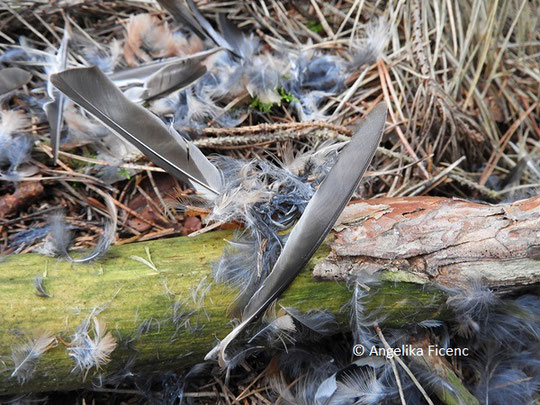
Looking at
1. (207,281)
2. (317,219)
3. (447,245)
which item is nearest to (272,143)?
(317,219)

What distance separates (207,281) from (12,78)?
1378 mm

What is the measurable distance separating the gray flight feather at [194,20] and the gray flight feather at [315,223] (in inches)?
39.7

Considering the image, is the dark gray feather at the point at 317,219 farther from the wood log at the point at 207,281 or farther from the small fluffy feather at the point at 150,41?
the small fluffy feather at the point at 150,41

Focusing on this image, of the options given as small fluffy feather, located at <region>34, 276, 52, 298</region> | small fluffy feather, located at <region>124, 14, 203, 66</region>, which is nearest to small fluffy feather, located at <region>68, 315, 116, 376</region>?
small fluffy feather, located at <region>34, 276, 52, 298</region>

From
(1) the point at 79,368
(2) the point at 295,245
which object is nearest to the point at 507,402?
(2) the point at 295,245

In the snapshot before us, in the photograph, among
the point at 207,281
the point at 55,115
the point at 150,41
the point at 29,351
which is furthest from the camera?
the point at 150,41

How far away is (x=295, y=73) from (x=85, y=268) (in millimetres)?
1351

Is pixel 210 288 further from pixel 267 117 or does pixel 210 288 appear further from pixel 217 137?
pixel 267 117

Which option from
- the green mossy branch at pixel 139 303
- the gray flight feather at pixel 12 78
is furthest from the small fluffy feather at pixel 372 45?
the gray flight feather at pixel 12 78

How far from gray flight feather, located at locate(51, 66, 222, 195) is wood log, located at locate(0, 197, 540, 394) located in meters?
0.31

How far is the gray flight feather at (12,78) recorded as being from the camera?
2.09m

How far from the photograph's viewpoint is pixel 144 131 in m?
1.75

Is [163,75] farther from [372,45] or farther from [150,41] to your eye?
[372,45]

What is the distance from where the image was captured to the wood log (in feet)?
5.04
